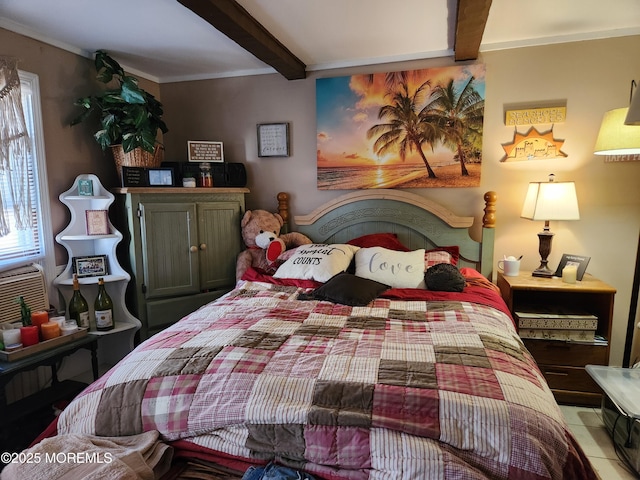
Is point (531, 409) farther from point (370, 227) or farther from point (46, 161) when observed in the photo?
point (46, 161)

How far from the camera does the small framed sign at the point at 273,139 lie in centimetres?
319

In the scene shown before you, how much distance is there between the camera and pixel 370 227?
3021mm

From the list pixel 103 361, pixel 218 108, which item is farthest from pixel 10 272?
pixel 218 108

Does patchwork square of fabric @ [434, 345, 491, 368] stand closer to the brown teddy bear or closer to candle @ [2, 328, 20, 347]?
the brown teddy bear

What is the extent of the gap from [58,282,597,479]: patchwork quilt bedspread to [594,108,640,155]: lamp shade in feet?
4.45

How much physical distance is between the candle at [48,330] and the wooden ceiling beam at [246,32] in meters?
1.85

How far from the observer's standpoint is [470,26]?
→ 2156mm

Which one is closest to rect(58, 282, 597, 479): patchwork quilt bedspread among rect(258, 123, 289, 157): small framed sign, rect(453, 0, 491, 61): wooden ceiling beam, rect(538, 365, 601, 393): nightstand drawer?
rect(538, 365, 601, 393): nightstand drawer

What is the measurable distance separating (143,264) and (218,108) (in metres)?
1.50

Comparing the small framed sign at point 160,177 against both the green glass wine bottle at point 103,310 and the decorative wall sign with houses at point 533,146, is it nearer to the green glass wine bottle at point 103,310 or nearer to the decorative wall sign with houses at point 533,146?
the green glass wine bottle at point 103,310

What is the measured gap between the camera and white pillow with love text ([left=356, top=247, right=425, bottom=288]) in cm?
239

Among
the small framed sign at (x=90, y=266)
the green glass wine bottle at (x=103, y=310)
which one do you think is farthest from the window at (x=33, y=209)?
the green glass wine bottle at (x=103, y=310)

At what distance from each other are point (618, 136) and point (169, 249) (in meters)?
2.90

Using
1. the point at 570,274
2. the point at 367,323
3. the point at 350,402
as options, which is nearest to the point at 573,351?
the point at 570,274
